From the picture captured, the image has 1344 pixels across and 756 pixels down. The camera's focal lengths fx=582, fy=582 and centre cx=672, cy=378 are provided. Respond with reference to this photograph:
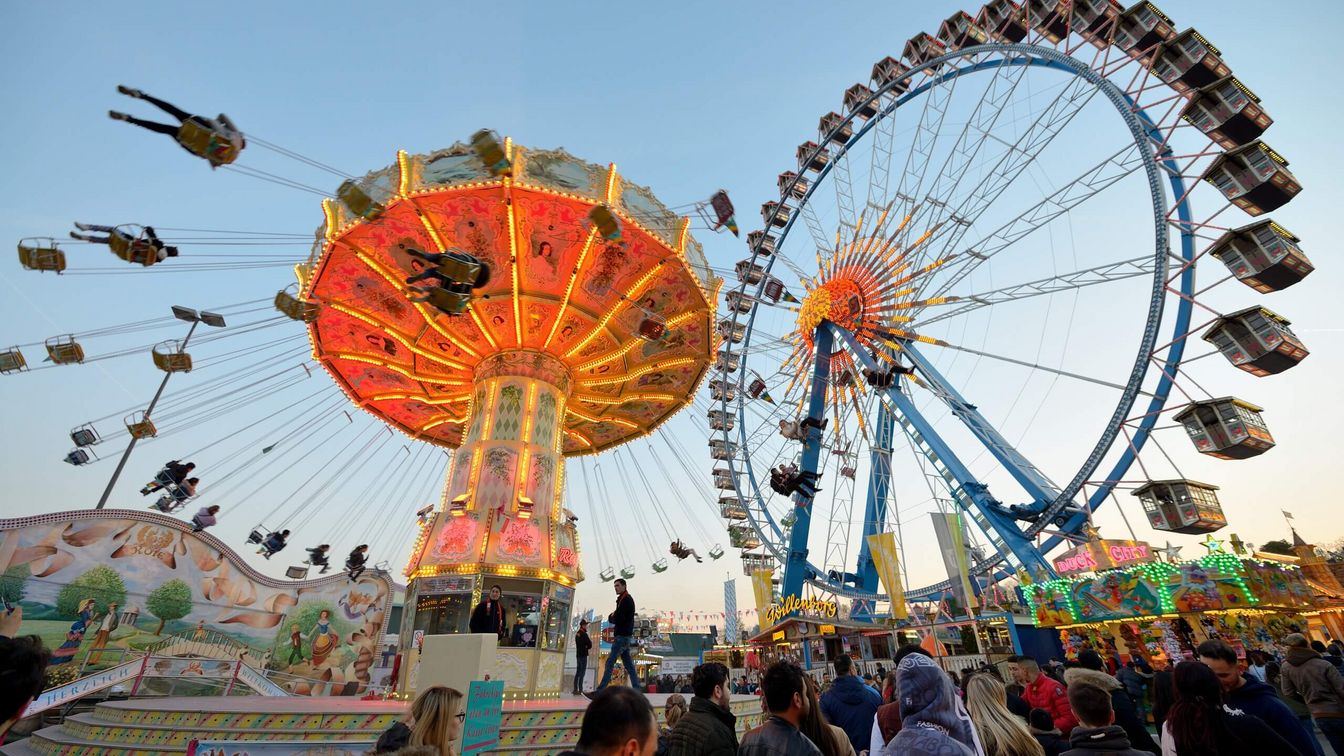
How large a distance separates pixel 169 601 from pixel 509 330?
13.8 m

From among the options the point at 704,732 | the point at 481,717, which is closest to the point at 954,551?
the point at 481,717

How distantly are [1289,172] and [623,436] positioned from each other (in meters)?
16.9

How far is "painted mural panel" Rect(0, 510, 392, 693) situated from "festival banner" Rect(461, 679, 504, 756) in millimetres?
16528

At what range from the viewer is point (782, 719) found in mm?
2748

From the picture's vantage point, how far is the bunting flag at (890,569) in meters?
18.2

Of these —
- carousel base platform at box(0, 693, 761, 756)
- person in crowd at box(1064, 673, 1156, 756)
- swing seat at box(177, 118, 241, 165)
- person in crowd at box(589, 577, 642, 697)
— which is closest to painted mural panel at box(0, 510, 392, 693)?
carousel base platform at box(0, 693, 761, 756)

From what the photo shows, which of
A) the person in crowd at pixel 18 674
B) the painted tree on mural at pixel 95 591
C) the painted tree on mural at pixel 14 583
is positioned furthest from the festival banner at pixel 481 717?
the painted tree on mural at pixel 95 591

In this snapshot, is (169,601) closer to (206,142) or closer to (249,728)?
(249,728)

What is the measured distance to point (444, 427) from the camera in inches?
737

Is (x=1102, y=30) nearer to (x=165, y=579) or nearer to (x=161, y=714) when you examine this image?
(x=161, y=714)

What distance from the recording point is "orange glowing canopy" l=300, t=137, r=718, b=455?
39.0 feet

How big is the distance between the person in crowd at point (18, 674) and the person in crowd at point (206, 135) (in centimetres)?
874

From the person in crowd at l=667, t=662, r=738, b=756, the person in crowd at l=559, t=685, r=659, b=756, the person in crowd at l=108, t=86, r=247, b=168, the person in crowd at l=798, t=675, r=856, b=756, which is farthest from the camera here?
the person in crowd at l=108, t=86, r=247, b=168

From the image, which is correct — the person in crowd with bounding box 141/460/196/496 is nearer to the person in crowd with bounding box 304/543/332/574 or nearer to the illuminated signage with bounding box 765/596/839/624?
the person in crowd with bounding box 304/543/332/574
